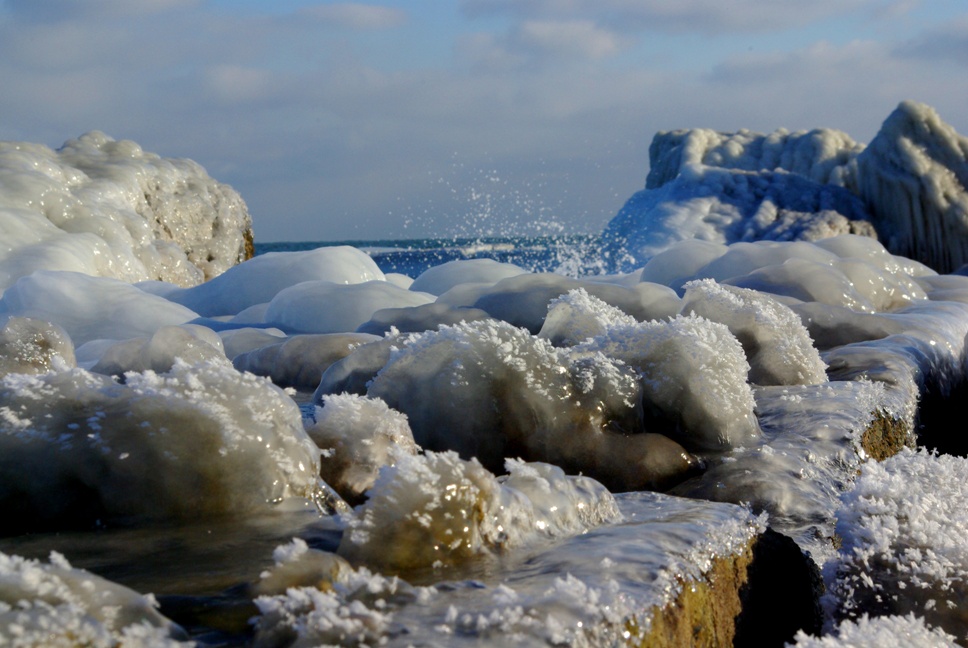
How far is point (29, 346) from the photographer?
7.56ft

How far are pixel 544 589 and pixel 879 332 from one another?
3071 mm

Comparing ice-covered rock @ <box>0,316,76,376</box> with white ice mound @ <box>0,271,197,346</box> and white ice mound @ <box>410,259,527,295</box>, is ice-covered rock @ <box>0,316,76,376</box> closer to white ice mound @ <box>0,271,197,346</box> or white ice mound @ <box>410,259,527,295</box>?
white ice mound @ <box>0,271,197,346</box>

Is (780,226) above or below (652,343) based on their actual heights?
below

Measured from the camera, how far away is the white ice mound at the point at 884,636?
123 cm

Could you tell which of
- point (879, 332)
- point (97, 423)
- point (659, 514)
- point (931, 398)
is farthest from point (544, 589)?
point (879, 332)

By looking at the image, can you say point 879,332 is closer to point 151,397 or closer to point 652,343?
point 652,343

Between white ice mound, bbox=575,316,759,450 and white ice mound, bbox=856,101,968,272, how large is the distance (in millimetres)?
9289

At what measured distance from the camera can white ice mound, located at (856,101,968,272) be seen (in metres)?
10.3

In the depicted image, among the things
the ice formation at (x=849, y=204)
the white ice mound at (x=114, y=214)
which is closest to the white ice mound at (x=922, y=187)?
the ice formation at (x=849, y=204)

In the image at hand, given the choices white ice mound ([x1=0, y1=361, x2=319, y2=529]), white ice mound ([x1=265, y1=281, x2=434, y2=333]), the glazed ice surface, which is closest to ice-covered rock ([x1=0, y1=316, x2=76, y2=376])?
the glazed ice surface

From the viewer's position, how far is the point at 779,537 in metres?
1.60

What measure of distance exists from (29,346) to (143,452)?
1.12m

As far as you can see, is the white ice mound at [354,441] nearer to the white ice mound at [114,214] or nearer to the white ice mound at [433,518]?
the white ice mound at [433,518]

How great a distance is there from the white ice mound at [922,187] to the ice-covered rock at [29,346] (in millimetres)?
10262
